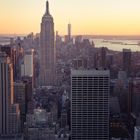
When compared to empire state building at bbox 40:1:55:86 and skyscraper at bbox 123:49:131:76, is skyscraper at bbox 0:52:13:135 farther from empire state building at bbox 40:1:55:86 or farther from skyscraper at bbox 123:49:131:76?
skyscraper at bbox 123:49:131:76

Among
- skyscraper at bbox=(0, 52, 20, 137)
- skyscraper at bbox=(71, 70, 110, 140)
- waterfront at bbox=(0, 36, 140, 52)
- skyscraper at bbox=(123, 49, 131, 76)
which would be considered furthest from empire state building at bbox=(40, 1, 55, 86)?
skyscraper at bbox=(71, 70, 110, 140)

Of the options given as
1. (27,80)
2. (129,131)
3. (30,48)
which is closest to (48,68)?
(30,48)

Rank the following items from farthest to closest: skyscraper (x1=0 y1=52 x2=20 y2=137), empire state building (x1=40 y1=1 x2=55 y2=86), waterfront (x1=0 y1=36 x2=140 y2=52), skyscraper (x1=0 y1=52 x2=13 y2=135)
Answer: empire state building (x1=40 y1=1 x2=55 y2=86) → waterfront (x1=0 y1=36 x2=140 y2=52) → skyscraper (x1=0 y1=52 x2=13 y2=135) → skyscraper (x1=0 y1=52 x2=20 y2=137)

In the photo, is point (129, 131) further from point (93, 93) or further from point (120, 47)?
point (120, 47)

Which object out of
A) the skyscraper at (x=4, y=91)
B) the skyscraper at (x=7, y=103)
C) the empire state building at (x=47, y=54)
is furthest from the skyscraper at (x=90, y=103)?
the empire state building at (x=47, y=54)

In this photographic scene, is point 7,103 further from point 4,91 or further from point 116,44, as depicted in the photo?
point 116,44
